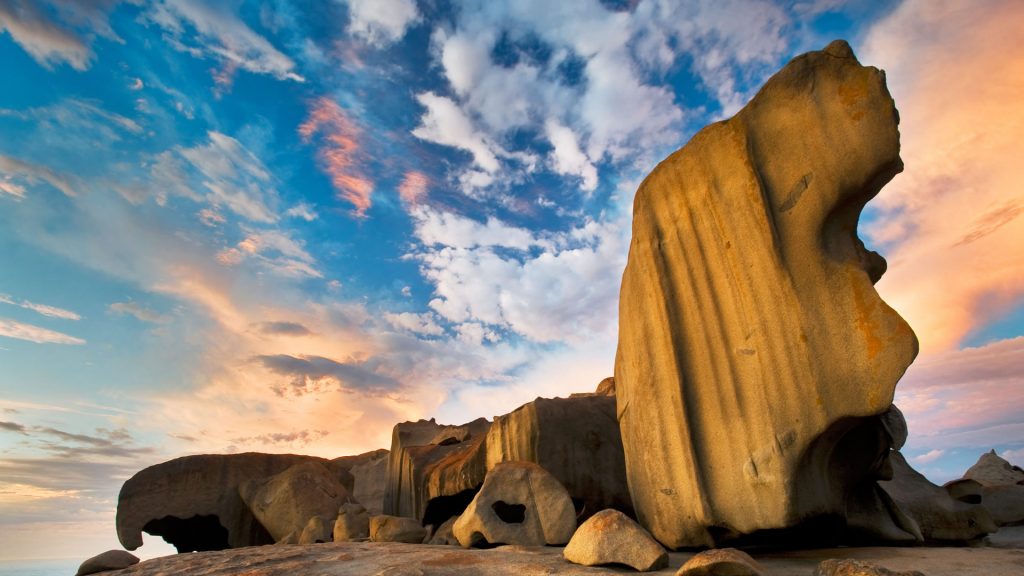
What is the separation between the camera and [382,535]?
24.8ft

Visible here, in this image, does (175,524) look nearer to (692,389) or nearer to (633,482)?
(633,482)

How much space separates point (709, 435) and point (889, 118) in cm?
321

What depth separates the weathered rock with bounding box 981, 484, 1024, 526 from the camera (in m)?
10.8

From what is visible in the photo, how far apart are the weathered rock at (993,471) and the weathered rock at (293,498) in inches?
529

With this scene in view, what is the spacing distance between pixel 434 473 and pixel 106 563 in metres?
4.70

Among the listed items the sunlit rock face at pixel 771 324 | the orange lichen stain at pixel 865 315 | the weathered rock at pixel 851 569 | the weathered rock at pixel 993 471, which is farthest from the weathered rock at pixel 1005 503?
the weathered rock at pixel 851 569

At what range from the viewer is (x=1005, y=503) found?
10.9 meters

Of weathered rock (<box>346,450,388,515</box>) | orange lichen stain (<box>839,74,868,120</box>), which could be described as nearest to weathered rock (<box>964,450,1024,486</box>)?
orange lichen stain (<box>839,74,868,120</box>)

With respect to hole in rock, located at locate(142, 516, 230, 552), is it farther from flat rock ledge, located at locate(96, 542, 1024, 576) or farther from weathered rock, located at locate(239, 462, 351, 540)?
flat rock ledge, located at locate(96, 542, 1024, 576)

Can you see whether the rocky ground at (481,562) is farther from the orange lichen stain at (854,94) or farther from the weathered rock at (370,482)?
the weathered rock at (370,482)

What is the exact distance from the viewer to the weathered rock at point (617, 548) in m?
4.69

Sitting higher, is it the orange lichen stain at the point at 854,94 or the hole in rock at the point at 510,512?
the orange lichen stain at the point at 854,94

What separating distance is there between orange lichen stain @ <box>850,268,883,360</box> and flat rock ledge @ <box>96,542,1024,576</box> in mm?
1643

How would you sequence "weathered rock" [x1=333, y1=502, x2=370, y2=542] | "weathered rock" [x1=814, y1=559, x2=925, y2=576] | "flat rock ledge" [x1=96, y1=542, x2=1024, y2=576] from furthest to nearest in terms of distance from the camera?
"weathered rock" [x1=333, y1=502, x2=370, y2=542] < "flat rock ledge" [x1=96, y1=542, x2=1024, y2=576] < "weathered rock" [x1=814, y1=559, x2=925, y2=576]
